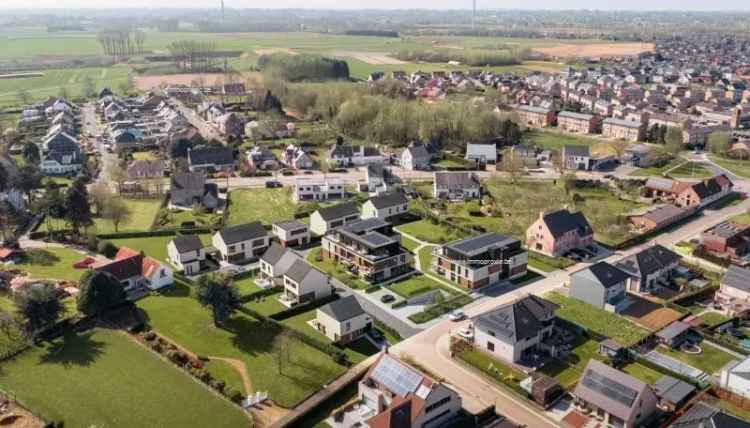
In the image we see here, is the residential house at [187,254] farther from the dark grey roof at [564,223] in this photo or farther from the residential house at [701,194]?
the residential house at [701,194]

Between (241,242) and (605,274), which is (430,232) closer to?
(241,242)

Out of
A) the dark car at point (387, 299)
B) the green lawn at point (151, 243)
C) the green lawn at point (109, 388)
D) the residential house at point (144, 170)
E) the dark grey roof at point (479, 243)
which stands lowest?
the green lawn at point (109, 388)

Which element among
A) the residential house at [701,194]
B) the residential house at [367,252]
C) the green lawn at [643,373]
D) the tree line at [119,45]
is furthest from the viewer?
the tree line at [119,45]

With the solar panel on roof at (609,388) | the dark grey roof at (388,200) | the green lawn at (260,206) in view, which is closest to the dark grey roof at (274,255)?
the green lawn at (260,206)

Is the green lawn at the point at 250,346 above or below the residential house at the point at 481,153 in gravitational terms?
below

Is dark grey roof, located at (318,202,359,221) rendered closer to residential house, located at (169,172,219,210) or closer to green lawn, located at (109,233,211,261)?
green lawn, located at (109,233,211,261)

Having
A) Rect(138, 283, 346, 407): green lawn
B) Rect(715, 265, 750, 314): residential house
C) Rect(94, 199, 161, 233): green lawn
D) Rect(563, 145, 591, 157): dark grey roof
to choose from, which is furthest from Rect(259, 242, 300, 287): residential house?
Rect(563, 145, 591, 157): dark grey roof
